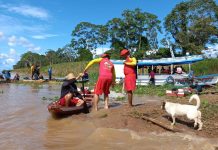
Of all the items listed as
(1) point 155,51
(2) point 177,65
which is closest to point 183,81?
(2) point 177,65

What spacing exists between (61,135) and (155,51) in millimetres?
45340

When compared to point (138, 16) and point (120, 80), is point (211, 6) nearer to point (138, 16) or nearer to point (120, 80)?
point (138, 16)

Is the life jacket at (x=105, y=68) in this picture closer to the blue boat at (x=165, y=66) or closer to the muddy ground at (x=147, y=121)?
the muddy ground at (x=147, y=121)

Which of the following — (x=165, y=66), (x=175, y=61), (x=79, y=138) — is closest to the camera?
(x=79, y=138)

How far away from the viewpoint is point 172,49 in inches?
1861

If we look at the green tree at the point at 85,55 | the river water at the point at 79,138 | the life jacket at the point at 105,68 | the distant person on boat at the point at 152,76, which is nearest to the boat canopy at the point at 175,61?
the distant person on boat at the point at 152,76

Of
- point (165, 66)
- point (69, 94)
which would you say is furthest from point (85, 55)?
point (69, 94)

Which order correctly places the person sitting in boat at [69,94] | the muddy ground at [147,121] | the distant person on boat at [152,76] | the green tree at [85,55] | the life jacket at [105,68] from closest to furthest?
the muddy ground at [147,121]
the life jacket at [105,68]
the person sitting in boat at [69,94]
the distant person on boat at [152,76]
the green tree at [85,55]

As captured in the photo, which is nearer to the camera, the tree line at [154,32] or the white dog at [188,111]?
the white dog at [188,111]

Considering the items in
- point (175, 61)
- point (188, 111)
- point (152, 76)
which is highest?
point (175, 61)

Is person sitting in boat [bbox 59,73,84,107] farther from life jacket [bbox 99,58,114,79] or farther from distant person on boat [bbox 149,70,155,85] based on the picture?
distant person on boat [bbox 149,70,155,85]

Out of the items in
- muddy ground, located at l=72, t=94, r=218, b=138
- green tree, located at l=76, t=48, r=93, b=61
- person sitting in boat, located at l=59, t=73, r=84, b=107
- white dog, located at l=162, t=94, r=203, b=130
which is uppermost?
green tree, located at l=76, t=48, r=93, b=61

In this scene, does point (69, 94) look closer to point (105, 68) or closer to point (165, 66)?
point (105, 68)

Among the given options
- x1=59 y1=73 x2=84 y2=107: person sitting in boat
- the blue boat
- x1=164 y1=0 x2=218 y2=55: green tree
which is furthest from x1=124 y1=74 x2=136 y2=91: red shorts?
x1=164 y1=0 x2=218 y2=55: green tree
